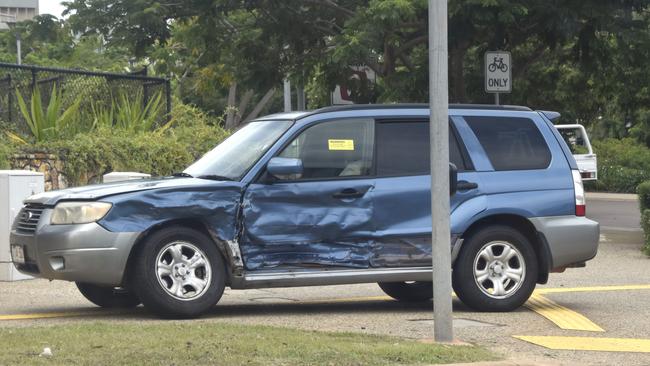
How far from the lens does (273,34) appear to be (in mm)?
25109

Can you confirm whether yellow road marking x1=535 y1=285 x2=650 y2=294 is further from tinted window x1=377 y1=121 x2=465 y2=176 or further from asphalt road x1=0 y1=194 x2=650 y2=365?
tinted window x1=377 y1=121 x2=465 y2=176

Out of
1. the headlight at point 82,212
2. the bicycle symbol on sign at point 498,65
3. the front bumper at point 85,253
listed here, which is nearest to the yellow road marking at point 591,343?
the front bumper at point 85,253

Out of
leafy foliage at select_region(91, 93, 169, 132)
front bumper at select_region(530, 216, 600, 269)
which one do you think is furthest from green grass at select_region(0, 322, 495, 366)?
leafy foliage at select_region(91, 93, 169, 132)

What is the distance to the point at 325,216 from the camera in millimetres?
10273

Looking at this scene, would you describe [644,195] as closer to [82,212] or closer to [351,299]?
[351,299]

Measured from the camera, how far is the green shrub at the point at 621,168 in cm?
3666

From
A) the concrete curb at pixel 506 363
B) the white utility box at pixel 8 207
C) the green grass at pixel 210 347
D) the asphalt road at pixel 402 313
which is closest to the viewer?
the green grass at pixel 210 347

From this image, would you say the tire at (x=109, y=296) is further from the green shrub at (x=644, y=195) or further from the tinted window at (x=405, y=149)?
the green shrub at (x=644, y=195)

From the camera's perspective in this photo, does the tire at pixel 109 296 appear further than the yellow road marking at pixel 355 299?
Yes

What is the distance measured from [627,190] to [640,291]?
24.8 m

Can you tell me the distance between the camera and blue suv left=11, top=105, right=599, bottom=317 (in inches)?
382

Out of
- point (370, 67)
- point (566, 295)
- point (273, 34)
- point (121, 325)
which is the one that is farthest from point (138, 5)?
→ point (121, 325)

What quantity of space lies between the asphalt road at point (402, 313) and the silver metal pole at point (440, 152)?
73 cm

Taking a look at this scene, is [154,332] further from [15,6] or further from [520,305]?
[15,6]
